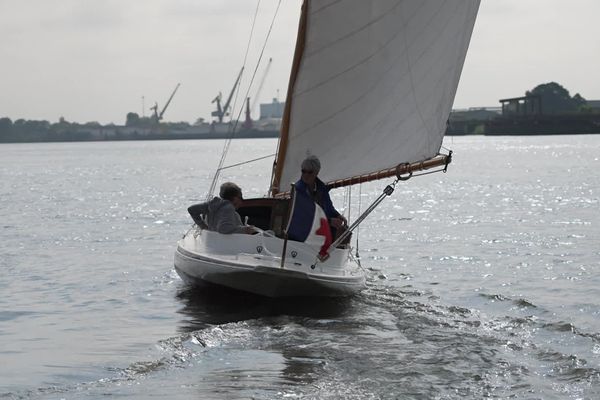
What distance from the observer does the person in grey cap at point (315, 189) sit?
17094mm

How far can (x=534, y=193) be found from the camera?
2315 inches

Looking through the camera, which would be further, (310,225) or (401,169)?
(401,169)

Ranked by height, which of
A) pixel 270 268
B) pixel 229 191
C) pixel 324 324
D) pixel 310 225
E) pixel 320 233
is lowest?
pixel 324 324

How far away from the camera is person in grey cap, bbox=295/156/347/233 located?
56.1 ft

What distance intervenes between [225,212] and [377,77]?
3310 millimetres

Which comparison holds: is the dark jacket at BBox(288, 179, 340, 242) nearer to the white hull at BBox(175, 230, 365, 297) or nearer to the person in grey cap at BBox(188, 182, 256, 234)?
the white hull at BBox(175, 230, 365, 297)

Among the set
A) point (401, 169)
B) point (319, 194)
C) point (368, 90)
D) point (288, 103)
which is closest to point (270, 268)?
point (319, 194)

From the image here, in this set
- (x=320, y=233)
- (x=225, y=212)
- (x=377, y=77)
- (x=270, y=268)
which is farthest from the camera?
(x=377, y=77)

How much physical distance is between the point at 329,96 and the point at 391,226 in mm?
20355

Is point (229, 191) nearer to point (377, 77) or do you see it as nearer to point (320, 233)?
point (320, 233)

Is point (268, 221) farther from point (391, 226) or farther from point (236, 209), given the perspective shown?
point (391, 226)

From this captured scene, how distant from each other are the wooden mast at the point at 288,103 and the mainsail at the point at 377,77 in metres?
0.02

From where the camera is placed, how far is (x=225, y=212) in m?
18.2

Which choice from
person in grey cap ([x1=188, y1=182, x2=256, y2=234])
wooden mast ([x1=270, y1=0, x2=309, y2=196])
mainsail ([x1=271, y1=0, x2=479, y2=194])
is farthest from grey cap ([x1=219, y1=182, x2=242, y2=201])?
mainsail ([x1=271, y1=0, x2=479, y2=194])
